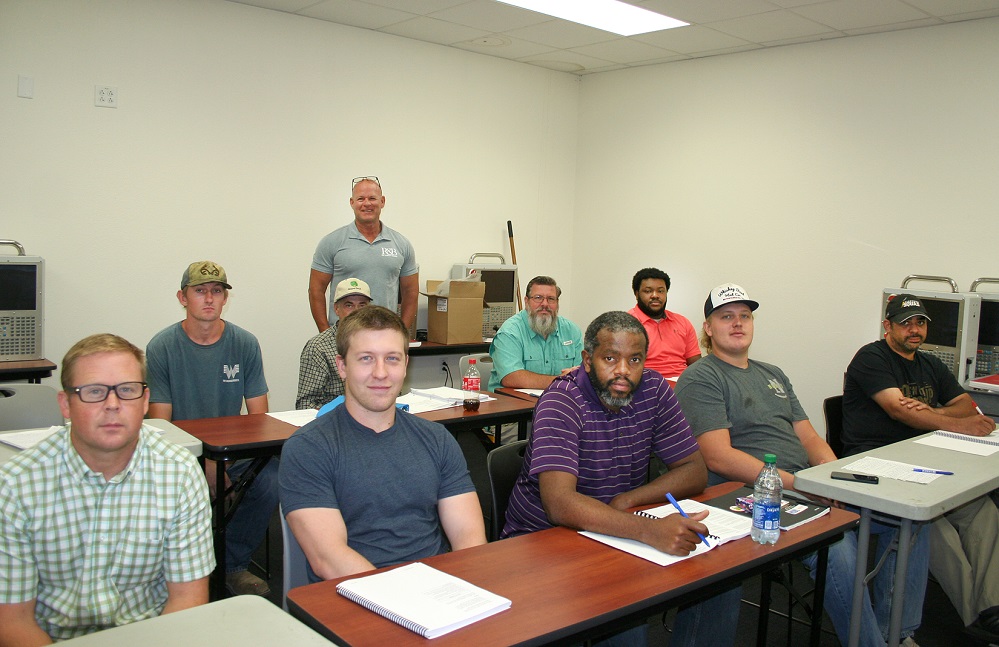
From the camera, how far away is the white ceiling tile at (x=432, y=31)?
596cm

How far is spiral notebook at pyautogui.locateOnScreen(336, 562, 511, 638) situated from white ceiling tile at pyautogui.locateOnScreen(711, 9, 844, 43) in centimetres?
469

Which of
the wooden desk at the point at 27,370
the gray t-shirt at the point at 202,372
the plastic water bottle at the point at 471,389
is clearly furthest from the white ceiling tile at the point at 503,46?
the wooden desk at the point at 27,370

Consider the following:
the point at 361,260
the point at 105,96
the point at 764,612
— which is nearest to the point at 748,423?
the point at 764,612

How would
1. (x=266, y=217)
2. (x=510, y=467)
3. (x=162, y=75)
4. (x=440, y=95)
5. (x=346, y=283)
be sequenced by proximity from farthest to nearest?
(x=440, y=95) < (x=266, y=217) < (x=162, y=75) < (x=346, y=283) < (x=510, y=467)

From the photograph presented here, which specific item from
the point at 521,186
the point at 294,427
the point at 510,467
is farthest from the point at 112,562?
the point at 521,186

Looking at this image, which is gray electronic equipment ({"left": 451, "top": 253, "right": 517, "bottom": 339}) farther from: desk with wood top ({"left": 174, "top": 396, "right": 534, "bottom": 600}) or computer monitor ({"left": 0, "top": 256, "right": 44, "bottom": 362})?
computer monitor ({"left": 0, "top": 256, "right": 44, "bottom": 362})

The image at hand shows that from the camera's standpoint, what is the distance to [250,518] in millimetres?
3570

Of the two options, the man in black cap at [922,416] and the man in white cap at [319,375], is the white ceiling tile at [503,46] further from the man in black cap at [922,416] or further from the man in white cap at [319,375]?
the man in black cap at [922,416]

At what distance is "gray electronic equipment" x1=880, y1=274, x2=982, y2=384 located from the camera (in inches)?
191

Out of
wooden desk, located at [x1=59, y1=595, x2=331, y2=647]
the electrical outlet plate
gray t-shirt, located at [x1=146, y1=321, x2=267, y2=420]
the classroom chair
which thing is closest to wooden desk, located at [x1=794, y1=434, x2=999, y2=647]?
the classroom chair

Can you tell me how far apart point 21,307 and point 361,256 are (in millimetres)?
1974

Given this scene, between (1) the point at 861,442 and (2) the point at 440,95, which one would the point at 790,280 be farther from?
(2) the point at 440,95

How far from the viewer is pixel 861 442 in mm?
3928

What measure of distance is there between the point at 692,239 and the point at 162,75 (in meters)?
4.26
